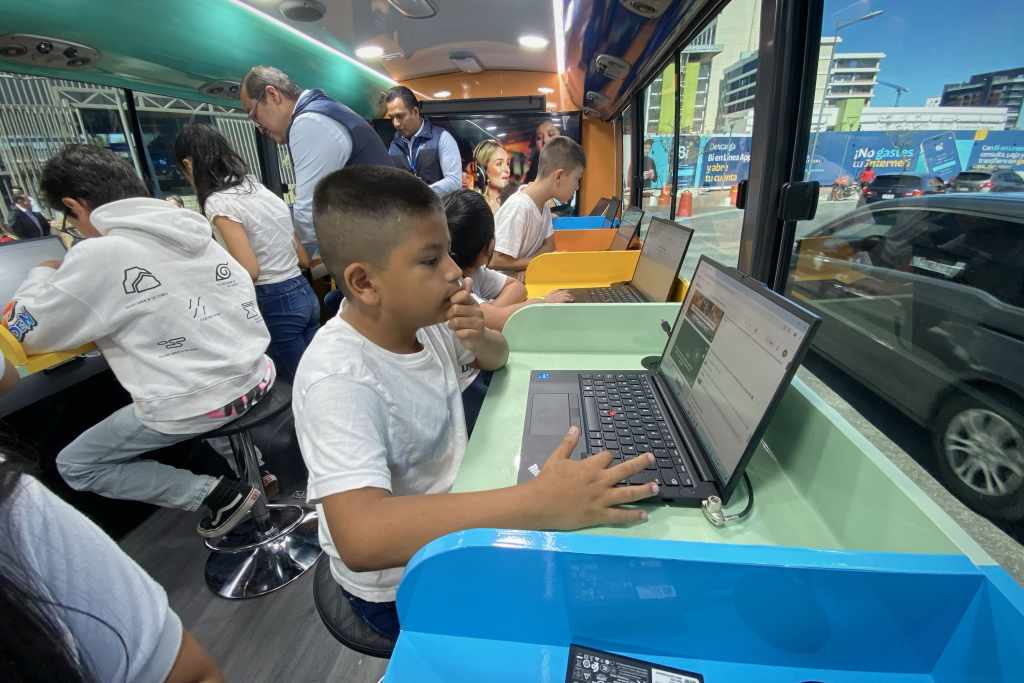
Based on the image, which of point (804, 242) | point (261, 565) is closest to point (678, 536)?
point (804, 242)

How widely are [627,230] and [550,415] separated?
83.2 inches

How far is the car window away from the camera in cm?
93

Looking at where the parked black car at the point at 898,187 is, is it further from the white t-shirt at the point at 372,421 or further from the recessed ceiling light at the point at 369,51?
the recessed ceiling light at the point at 369,51

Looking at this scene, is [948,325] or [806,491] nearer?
[806,491]

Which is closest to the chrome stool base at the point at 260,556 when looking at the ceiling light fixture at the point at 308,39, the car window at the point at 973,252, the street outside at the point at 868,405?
the street outside at the point at 868,405

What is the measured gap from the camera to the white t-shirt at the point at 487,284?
1728mm

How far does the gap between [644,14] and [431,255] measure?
5.84ft

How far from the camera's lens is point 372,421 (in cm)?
71

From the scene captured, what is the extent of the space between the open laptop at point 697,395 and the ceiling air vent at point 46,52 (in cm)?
301

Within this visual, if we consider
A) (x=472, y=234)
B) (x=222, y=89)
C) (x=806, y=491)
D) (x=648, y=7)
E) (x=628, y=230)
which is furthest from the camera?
(x=222, y=89)

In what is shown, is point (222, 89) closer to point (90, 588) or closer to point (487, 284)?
point (487, 284)

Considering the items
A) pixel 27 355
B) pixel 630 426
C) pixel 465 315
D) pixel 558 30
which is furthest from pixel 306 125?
pixel 558 30

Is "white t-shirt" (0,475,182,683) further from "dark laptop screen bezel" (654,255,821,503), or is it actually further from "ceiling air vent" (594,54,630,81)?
"ceiling air vent" (594,54,630,81)

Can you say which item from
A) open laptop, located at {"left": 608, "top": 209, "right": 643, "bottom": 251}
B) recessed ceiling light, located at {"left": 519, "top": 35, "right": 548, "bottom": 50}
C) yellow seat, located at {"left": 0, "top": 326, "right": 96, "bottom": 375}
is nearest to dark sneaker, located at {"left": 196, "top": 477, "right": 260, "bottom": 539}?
yellow seat, located at {"left": 0, "top": 326, "right": 96, "bottom": 375}
